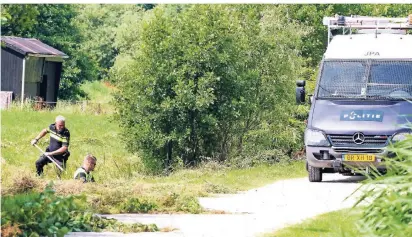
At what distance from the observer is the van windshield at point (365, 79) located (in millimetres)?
23266

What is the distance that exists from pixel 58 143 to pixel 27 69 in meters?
35.0

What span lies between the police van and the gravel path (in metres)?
0.67

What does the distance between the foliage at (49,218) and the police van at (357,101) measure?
8940mm

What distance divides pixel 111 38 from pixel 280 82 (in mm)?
63829

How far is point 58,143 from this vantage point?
2278 centimetres

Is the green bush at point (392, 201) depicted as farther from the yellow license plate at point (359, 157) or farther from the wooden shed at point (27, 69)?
the wooden shed at point (27, 69)

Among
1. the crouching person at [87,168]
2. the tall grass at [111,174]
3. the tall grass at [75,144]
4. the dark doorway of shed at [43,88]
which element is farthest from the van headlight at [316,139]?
the dark doorway of shed at [43,88]

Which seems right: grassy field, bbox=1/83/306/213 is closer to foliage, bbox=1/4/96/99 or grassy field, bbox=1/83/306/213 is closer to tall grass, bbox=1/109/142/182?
tall grass, bbox=1/109/142/182

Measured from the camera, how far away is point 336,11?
51344 mm

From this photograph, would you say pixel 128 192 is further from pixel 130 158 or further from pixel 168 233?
pixel 130 158

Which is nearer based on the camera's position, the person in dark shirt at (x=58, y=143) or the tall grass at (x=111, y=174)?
the tall grass at (x=111, y=174)

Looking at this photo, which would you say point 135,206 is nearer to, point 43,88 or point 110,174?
point 110,174

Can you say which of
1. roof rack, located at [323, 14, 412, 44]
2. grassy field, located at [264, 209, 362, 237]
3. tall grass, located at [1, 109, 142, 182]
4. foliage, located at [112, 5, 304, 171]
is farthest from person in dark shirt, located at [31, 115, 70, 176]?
grassy field, located at [264, 209, 362, 237]

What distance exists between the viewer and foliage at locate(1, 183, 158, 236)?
503 inches
